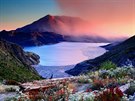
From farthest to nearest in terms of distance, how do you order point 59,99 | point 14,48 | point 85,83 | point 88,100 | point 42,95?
point 14,48
point 85,83
point 42,95
point 59,99
point 88,100

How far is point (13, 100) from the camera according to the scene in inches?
512

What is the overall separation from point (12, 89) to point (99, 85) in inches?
190

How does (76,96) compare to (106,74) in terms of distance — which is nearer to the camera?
(76,96)

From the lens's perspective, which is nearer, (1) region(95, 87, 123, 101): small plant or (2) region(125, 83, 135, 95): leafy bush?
(1) region(95, 87, 123, 101): small plant

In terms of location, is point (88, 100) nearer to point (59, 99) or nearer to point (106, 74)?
point (59, 99)

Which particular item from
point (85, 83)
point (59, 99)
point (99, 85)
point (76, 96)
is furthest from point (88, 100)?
point (85, 83)

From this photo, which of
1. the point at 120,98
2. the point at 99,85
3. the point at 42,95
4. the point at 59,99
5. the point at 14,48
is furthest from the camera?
the point at 14,48

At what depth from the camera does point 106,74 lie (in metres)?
19.0

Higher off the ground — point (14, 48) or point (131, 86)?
point (14, 48)

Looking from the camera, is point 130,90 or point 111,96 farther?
point 130,90

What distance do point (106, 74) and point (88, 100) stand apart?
8.45 m

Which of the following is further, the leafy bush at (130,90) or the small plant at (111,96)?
the leafy bush at (130,90)

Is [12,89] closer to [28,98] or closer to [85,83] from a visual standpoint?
[85,83]

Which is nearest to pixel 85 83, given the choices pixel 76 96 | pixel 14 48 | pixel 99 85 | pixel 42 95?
pixel 99 85
